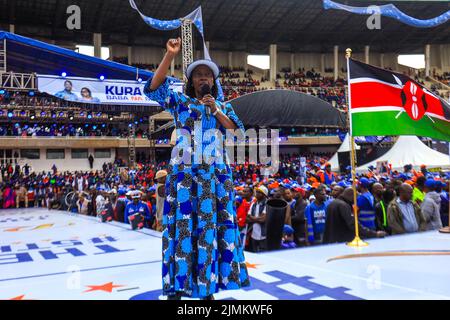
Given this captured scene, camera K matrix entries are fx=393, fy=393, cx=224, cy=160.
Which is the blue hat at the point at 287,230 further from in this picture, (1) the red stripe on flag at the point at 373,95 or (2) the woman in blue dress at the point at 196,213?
(2) the woman in blue dress at the point at 196,213

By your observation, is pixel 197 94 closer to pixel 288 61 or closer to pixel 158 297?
pixel 158 297

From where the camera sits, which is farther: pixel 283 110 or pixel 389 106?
pixel 283 110

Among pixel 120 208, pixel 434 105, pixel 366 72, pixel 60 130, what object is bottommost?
pixel 120 208

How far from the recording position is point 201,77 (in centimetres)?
234

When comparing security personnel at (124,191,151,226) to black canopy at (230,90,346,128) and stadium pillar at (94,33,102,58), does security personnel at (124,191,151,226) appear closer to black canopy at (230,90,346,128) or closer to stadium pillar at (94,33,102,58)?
black canopy at (230,90,346,128)

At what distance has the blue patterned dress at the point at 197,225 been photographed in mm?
2119

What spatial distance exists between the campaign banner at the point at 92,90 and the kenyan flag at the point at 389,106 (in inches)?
289

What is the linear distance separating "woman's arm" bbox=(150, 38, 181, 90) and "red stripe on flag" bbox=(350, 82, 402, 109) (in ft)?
8.87

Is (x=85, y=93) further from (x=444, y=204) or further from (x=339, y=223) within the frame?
(x=444, y=204)

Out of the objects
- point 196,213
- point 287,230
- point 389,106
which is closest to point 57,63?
point 287,230

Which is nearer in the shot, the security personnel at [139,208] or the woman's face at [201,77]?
the woman's face at [201,77]

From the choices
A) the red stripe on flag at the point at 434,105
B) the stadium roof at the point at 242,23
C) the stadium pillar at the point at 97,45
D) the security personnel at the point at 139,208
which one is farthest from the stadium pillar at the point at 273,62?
the red stripe on flag at the point at 434,105

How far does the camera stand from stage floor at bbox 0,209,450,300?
2.85 metres

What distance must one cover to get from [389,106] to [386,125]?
227 mm
